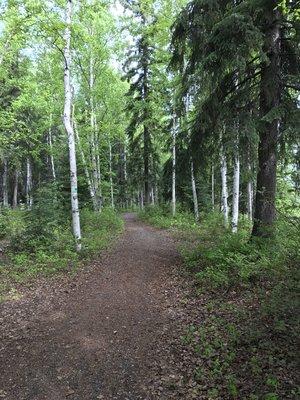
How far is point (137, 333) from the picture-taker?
6539mm

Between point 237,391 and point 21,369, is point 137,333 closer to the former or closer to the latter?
point 21,369

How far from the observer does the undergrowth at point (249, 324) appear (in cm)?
449

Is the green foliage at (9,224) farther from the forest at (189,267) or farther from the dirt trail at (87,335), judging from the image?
the dirt trail at (87,335)

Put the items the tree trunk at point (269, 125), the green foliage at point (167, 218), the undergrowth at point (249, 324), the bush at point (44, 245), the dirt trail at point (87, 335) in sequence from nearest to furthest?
the undergrowth at point (249, 324)
the dirt trail at point (87, 335)
the tree trunk at point (269, 125)
the bush at point (44, 245)
the green foliage at point (167, 218)

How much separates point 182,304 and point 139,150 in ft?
66.9

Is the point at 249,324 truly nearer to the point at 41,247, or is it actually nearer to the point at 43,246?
the point at 41,247

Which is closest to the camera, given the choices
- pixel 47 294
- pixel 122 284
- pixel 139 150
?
pixel 47 294

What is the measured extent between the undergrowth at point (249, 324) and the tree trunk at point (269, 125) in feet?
3.20

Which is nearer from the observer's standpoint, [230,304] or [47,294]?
[230,304]

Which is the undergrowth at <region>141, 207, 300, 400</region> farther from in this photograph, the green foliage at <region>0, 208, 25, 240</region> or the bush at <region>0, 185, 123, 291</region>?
the green foliage at <region>0, 208, 25, 240</region>

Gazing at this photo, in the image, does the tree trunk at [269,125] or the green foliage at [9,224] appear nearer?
the tree trunk at [269,125]

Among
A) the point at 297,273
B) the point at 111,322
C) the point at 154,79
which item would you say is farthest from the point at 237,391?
the point at 154,79

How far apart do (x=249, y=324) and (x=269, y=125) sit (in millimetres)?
5541

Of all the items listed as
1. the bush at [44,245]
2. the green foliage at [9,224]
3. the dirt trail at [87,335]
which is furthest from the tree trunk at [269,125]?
the green foliage at [9,224]
